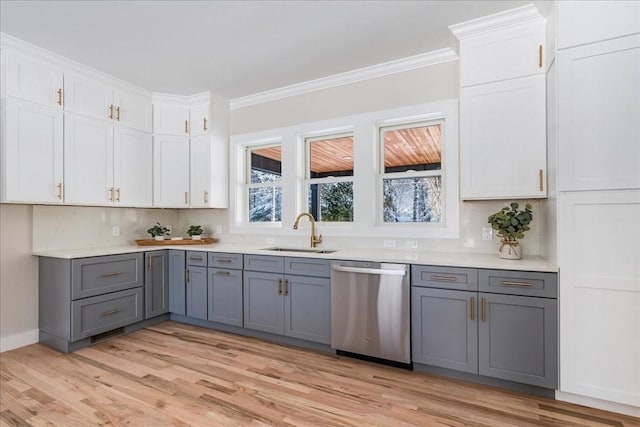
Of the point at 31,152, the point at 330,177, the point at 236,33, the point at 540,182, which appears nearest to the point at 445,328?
the point at 540,182

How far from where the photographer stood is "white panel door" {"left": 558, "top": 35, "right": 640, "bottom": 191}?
1.94m

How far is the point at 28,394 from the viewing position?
2240 mm

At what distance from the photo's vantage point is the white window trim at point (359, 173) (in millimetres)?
2973

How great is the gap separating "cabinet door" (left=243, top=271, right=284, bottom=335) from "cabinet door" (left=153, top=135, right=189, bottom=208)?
1508 mm

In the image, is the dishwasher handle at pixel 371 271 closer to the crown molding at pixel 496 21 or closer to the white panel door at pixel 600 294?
the white panel door at pixel 600 294

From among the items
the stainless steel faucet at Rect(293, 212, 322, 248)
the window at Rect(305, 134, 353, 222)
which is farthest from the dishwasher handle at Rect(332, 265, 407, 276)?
the window at Rect(305, 134, 353, 222)

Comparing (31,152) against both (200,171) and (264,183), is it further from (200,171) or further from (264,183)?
(264,183)

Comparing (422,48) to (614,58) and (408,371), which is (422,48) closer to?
(614,58)

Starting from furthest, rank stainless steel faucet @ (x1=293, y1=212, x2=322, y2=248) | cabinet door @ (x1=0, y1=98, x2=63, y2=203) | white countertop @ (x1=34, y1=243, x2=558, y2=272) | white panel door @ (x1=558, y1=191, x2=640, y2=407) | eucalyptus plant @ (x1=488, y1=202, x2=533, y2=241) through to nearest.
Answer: stainless steel faucet @ (x1=293, y1=212, x2=322, y2=248) → cabinet door @ (x1=0, y1=98, x2=63, y2=203) → eucalyptus plant @ (x1=488, y1=202, x2=533, y2=241) → white countertop @ (x1=34, y1=243, x2=558, y2=272) → white panel door @ (x1=558, y1=191, x2=640, y2=407)

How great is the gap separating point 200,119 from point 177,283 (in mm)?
1976

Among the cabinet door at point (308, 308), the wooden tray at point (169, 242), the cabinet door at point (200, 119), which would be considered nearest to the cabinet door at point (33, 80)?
the cabinet door at point (200, 119)

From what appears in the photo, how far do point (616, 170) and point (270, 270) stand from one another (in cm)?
266

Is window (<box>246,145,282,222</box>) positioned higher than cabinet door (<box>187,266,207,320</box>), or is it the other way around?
window (<box>246,145,282,222</box>)

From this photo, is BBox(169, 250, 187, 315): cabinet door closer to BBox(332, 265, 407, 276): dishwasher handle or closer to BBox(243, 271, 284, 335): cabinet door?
BBox(243, 271, 284, 335): cabinet door
